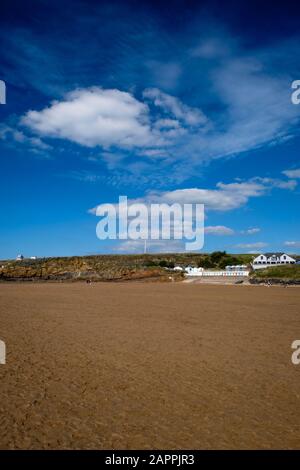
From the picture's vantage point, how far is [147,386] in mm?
8328

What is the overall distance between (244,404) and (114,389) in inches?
107

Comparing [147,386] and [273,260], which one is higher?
[273,260]

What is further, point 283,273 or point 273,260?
point 273,260

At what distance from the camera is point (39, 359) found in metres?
10.3

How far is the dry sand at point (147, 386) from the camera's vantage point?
598 centimetres

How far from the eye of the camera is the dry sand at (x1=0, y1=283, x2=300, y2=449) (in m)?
5.98

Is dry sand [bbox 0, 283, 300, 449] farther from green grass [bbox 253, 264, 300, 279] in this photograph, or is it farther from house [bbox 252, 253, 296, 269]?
house [bbox 252, 253, 296, 269]

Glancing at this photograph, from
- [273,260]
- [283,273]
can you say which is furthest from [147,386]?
[273,260]

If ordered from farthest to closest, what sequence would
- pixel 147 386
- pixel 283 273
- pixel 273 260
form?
pixel 273 260, pixel 283 273, pixel 147 386

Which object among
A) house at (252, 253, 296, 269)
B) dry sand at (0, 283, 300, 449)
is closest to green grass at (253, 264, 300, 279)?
house at (252, 253, 296, 269)

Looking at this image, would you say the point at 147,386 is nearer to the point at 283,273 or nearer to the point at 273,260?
the point at 283,273
